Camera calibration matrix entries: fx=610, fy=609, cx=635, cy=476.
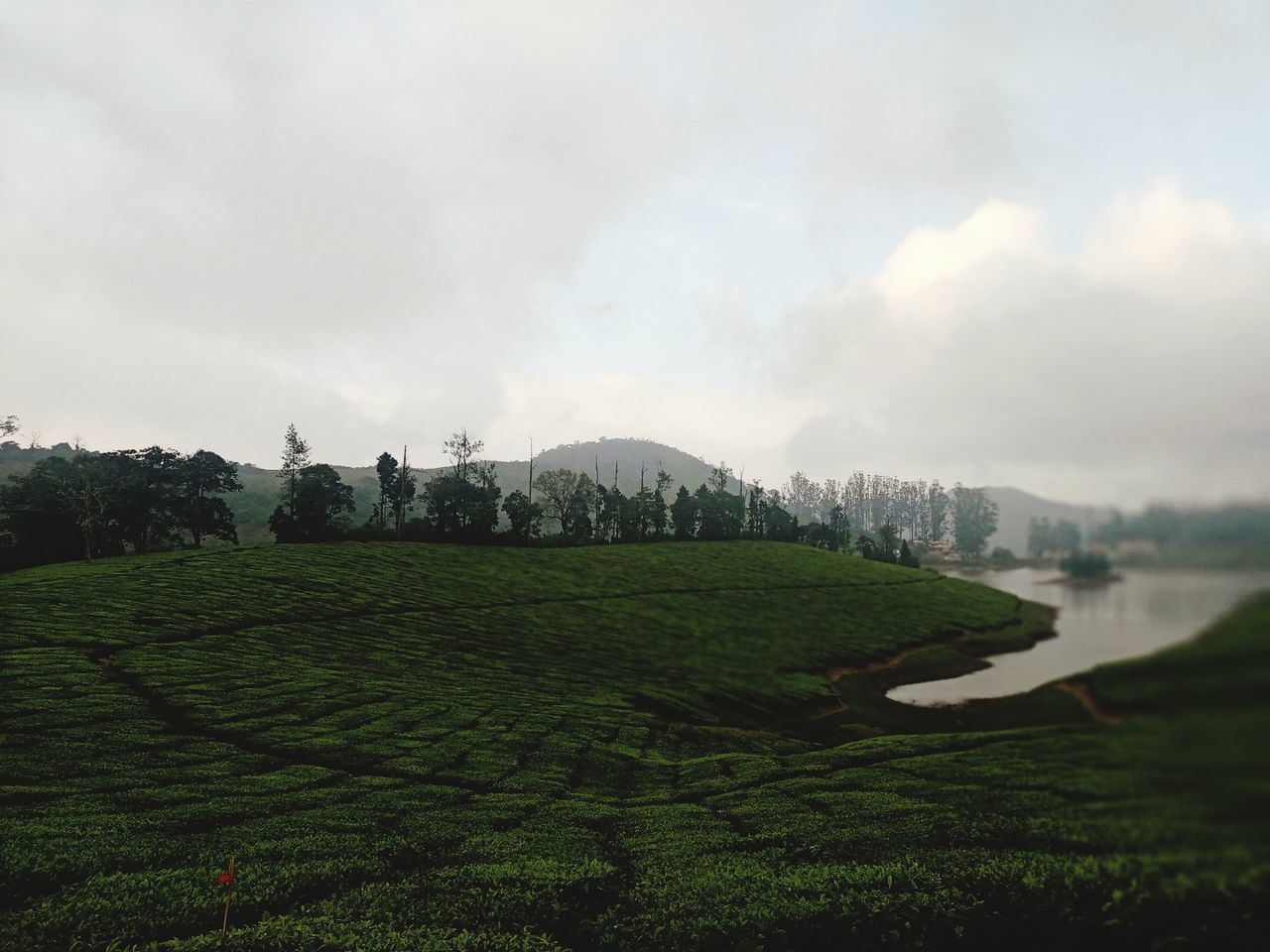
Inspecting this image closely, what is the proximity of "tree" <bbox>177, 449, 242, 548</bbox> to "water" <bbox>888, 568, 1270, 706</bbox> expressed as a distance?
10957cm

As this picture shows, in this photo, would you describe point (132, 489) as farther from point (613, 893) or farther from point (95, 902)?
point (613, 893)

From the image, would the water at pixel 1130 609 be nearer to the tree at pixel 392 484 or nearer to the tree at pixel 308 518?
the tree at pixel 308 518

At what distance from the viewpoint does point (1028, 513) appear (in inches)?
235

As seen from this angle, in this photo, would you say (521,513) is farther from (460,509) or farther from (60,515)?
(60,515)

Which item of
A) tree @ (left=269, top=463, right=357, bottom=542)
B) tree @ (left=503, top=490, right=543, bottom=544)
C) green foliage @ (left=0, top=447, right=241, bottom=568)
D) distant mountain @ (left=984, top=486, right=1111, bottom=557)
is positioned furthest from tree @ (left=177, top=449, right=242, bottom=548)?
distant mountain @ (left=984, top=486, right=1111, bottom=557)

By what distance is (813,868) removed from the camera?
14375 mm

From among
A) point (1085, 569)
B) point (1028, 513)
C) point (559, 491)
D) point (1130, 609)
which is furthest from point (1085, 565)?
point (559, 491)

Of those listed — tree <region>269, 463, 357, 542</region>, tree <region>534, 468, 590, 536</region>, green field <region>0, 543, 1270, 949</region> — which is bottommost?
green field <region>0, 543, 1270, 949</region>

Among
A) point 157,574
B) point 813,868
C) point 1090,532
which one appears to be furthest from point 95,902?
point 157,574

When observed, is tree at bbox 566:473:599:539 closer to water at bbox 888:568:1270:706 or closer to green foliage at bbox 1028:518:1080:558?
green foliage at bbox 1028:518:1080:558

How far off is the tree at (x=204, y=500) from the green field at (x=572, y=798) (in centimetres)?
5513

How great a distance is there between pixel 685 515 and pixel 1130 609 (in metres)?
134

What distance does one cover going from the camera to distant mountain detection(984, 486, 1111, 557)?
4.96 meters

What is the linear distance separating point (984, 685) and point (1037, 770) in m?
39.9
